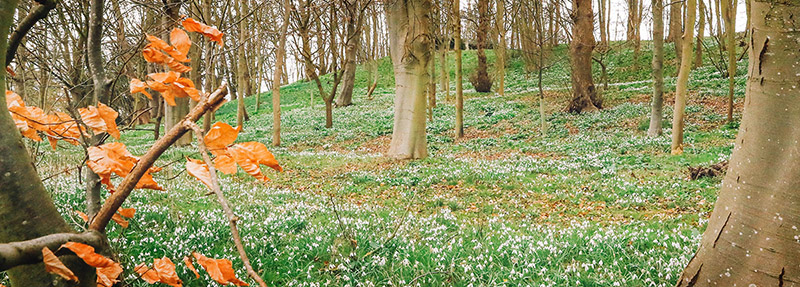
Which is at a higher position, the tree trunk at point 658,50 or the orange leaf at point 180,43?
the tree trunk at point 658,50

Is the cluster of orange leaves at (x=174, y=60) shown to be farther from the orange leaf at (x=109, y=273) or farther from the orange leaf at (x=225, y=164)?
the orange leaf at (x=109, y=273)

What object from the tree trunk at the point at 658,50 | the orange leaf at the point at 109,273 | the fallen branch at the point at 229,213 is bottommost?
the orange leaf at the point at 109,273

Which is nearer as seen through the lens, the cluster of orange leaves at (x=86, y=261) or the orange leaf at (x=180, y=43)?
the cluster of orange leaves at (x=86, y=261)

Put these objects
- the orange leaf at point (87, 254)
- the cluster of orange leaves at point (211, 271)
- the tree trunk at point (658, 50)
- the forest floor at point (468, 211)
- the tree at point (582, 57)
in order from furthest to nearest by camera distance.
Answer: the tree at point (582, 57)
the tree trunk at point (658, 50)
the forest floor at point (468, 211)
the cluster of orange leaves at point (211, 271)
the orange leaf at point (87, 254)

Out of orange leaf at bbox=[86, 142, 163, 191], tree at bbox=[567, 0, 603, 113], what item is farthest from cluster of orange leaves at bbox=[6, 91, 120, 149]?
tree at bbox=[567, 0, 603, 113]

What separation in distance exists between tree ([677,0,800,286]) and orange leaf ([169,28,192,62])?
3412 millimetres

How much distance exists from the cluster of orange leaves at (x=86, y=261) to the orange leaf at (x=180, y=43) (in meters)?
0.71

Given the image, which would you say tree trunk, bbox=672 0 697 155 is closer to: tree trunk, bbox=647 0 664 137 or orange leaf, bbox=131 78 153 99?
tree trunk, bbox=647 0 664 137

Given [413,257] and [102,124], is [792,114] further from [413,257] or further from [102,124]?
[102,124]

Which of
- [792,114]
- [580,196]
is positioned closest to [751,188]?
[792,114]

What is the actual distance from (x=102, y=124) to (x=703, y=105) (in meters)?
21.9

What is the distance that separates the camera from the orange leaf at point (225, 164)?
1.27 m

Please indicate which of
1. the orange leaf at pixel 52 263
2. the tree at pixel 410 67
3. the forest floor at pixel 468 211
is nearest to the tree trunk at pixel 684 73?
→ the forest floor at pixel 468 211

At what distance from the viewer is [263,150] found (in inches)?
53.5
